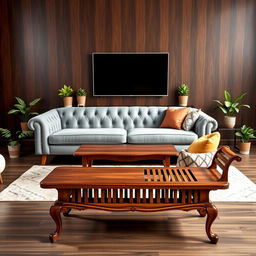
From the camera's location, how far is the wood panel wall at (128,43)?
5562 millimetres

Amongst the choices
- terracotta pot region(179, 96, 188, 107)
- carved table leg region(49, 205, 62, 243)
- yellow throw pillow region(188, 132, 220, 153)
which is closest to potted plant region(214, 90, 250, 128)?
terracotta pot region(179, 96, 188, 107)

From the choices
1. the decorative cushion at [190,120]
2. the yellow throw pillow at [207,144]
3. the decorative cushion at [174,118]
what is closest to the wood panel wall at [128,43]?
the decorative cushion at [174,118]

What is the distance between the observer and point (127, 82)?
574 cm

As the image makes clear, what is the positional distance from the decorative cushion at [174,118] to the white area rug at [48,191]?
121 centimetres

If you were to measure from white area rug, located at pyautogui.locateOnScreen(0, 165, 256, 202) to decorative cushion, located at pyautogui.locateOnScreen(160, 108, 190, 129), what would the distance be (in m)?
1.21

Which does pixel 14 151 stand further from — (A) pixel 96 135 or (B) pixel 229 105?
(B) pixel 229 105

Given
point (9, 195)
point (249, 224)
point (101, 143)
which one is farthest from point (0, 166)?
point (249, 224)

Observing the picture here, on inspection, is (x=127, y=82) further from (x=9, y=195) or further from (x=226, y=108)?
(x=9, y=195)

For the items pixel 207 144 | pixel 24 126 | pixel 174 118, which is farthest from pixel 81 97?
pixel 207 144

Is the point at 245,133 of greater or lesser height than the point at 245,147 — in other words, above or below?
above

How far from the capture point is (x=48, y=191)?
11.1 ft

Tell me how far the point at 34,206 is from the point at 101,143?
5.52 ft

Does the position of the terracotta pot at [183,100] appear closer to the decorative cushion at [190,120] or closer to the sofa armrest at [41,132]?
the decorative cushion at [190,120]

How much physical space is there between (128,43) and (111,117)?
1.40 meters
